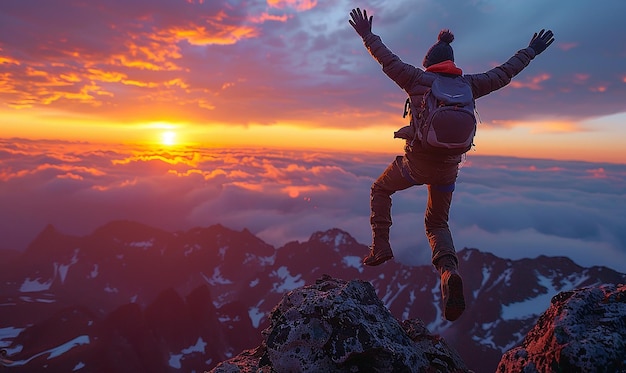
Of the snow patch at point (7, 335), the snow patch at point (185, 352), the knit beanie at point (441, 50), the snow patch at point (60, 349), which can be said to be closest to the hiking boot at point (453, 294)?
the knit beanie at point (441, 50)

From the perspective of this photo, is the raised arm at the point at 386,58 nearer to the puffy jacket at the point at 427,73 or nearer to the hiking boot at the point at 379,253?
the puffy jacket at the point at 427,73

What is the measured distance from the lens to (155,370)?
4513 inches

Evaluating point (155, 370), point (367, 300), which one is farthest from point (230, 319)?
point (367, 300)

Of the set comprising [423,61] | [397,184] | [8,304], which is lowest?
[8,304]

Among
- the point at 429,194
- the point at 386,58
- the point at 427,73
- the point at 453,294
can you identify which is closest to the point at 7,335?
the point at 429,194

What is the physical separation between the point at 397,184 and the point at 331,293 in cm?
298

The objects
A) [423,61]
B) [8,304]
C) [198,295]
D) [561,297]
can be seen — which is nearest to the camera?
[561,297]

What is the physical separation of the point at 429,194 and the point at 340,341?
3.90 m

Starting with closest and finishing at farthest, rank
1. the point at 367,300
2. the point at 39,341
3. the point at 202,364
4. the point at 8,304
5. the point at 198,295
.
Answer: the point at 367,300 → the point at 39,341 → the point at 202,364 → the point at 198,295 → the point at 8,304

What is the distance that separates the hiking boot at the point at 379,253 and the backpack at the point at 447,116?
2.99 metres

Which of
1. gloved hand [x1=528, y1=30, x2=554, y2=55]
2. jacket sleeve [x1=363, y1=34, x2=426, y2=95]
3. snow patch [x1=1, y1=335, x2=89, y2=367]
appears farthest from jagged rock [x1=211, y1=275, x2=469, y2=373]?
snow patch [x1=1, y1=335, x2=89, y2=367]

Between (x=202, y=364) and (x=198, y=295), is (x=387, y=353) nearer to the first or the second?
(x=202, y=364)

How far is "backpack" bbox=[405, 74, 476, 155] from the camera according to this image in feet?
20.6

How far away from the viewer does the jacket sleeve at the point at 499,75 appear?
23.5 ft
